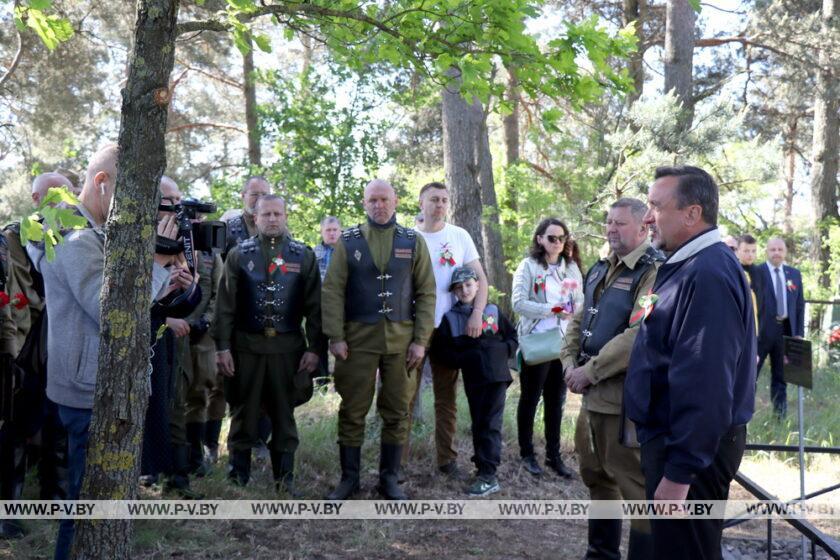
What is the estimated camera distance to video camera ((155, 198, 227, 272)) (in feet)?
12.3

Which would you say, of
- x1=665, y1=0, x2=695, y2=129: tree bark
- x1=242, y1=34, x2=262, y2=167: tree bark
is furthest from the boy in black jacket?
x1=242, y1=34, x2=262, y2=167: tree bark

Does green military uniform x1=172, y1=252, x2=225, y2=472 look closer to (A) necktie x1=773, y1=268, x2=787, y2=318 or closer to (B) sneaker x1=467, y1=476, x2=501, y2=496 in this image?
(B) sneaker x1=467, y1=476, x2=501, y2=496

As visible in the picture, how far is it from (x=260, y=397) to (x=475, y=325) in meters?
1.71

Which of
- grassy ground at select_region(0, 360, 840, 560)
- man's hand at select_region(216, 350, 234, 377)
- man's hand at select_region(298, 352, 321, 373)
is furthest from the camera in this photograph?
man's hand at select_region(298, 352, 321, 373)

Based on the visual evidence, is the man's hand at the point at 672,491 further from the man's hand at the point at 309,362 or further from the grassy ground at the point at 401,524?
the man's hand at the point at 309,362

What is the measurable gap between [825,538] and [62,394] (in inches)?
142

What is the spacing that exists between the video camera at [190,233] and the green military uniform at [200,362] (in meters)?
1.79

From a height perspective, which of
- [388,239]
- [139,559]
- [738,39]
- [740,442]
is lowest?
[139,559]

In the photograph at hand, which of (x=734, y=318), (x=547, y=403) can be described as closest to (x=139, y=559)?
(x=734, y=318)

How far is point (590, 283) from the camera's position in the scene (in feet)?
15.4

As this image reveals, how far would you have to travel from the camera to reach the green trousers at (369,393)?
228 inches

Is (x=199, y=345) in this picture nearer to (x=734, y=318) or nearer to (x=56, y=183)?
(x=56, y=183)

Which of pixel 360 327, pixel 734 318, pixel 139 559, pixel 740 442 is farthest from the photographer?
pixel 360 327

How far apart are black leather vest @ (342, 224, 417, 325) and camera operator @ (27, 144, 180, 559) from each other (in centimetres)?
227
